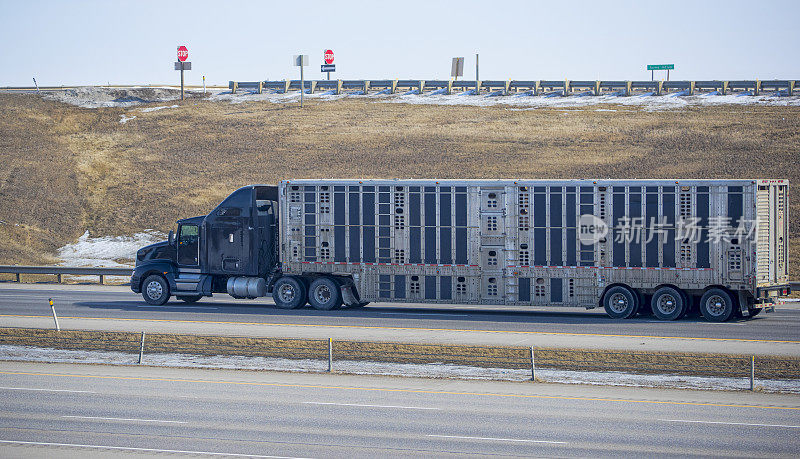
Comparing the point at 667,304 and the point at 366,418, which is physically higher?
the point at 667,304

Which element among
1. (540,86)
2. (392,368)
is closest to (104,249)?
(392,368)

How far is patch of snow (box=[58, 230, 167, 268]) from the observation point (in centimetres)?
4962

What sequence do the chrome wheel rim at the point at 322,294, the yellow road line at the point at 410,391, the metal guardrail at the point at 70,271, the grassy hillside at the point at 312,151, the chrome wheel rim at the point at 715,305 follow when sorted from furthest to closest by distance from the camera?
the grassy hillside at the point at 312,151, the metal guardrail at the point at 70,271, the chrome wheel rim at the point at 322,294, the chrome wheel rim at the point at 715,305, the yellow road line at the point at 410,391

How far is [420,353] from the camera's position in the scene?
22.5 metres

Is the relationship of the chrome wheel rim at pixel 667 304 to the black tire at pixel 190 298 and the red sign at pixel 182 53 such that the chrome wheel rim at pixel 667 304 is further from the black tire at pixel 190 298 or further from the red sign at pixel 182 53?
the red sign at pixel 182 53

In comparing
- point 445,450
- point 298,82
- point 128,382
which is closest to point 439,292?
point 128,382

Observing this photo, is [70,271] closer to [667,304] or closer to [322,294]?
[322,294]

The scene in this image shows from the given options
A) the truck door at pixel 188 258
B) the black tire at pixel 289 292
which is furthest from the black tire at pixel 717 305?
the truck door at pixel 188 258

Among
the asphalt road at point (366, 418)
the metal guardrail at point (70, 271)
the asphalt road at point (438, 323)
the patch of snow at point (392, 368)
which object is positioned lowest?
the asphalt road at point (366, 418)

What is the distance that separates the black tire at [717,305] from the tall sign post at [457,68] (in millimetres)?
64427

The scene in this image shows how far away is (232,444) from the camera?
48.1ft

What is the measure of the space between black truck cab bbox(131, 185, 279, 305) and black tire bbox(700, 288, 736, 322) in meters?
14.5

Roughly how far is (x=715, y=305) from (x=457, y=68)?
2562 inches

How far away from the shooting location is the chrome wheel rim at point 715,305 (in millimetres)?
27141
